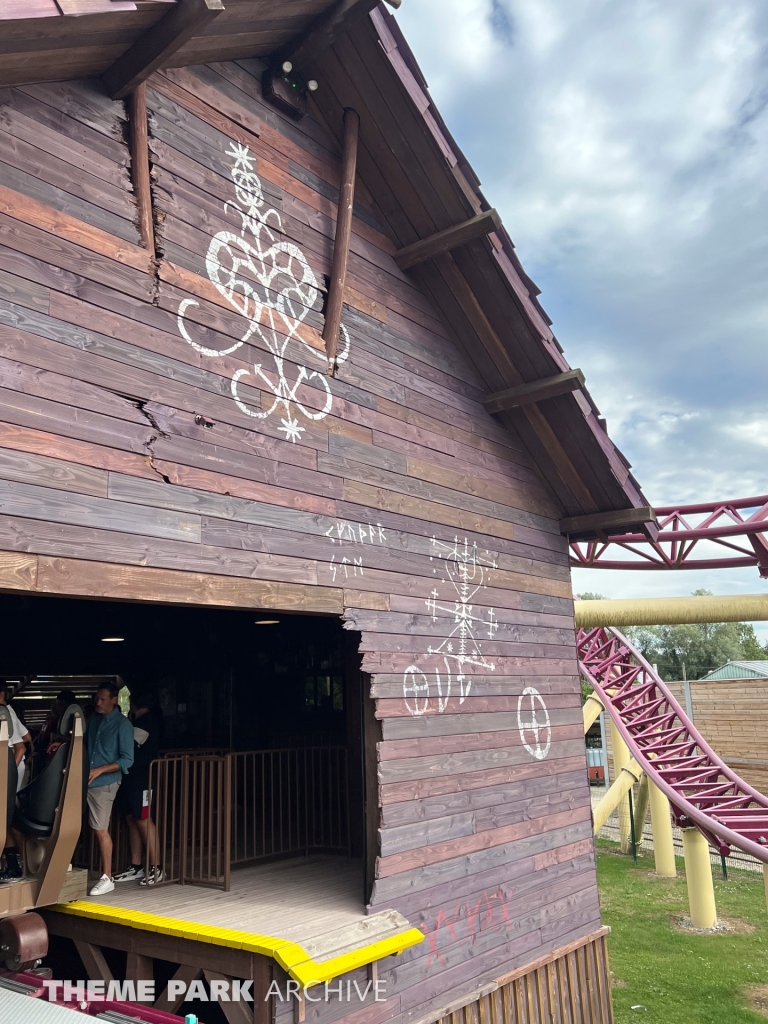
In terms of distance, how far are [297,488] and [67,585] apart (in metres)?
1.84

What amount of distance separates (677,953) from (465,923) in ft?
27.3

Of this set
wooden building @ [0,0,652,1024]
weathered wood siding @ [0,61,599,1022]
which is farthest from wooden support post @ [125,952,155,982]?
weathered wood siding @ [0,61,599,1022]

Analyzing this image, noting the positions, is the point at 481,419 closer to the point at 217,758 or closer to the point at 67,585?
the point at 217,758

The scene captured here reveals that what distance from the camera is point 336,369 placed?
233 inches

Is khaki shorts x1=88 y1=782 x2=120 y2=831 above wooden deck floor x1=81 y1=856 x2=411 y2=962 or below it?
above

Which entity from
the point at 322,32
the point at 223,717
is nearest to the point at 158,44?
the point at 322,32

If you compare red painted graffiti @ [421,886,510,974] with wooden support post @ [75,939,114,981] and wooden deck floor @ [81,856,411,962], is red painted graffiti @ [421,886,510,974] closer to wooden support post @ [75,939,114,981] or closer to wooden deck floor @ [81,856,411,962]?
wooden deck floor @ [81,856,411,962]

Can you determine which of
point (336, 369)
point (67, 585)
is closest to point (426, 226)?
point (336, 369)

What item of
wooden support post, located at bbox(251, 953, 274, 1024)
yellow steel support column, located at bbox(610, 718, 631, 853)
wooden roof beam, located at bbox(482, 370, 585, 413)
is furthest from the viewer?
yellow steel support column, located at bbox(610, 718, 631, 853)

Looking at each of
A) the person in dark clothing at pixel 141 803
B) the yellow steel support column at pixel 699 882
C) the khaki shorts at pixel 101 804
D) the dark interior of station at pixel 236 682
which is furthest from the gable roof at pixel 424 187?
the yellow steel support column at pixel 699 882

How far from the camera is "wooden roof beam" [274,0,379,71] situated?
18.1 ft

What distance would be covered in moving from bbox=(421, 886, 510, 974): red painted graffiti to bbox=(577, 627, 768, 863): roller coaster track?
782 cm

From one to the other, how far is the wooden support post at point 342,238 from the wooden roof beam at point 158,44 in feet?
6.08

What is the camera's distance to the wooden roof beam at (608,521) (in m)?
7.86
